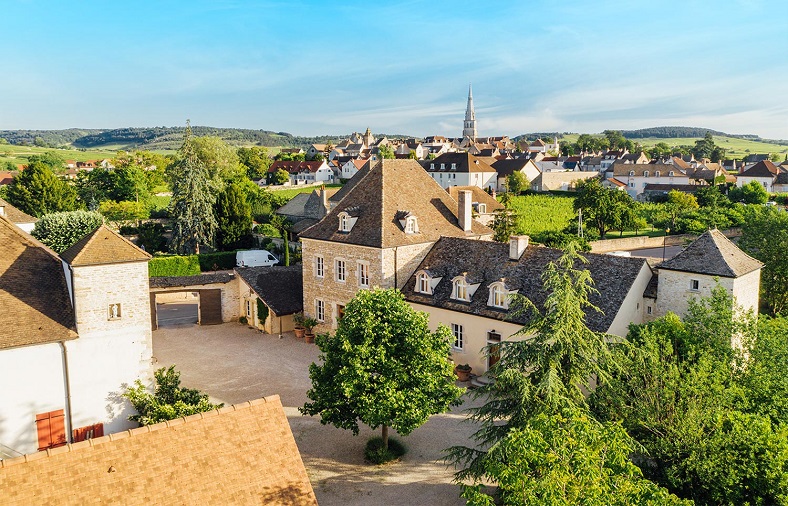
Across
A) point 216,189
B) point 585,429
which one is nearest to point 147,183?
point 216,189

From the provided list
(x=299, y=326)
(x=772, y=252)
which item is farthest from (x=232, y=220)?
(x=772, y=252)

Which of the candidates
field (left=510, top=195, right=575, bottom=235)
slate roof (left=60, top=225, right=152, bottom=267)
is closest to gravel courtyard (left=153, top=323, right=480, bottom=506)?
slate roof (left=60, top=225, right=152, bottom=267)

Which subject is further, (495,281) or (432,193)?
(432,193)

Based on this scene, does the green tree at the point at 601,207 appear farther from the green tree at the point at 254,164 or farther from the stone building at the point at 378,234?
the green tree at the point at 254,164

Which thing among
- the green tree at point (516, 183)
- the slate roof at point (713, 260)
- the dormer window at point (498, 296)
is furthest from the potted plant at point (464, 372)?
the green tree at point (516, 183)

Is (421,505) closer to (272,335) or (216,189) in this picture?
(272,335)

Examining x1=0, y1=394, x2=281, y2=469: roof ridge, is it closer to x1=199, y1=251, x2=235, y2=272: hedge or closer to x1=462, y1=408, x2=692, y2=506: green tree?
x1=462, y1=408, x2=692, y2=506: green tree

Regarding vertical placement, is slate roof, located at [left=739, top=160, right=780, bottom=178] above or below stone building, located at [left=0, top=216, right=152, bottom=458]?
above
